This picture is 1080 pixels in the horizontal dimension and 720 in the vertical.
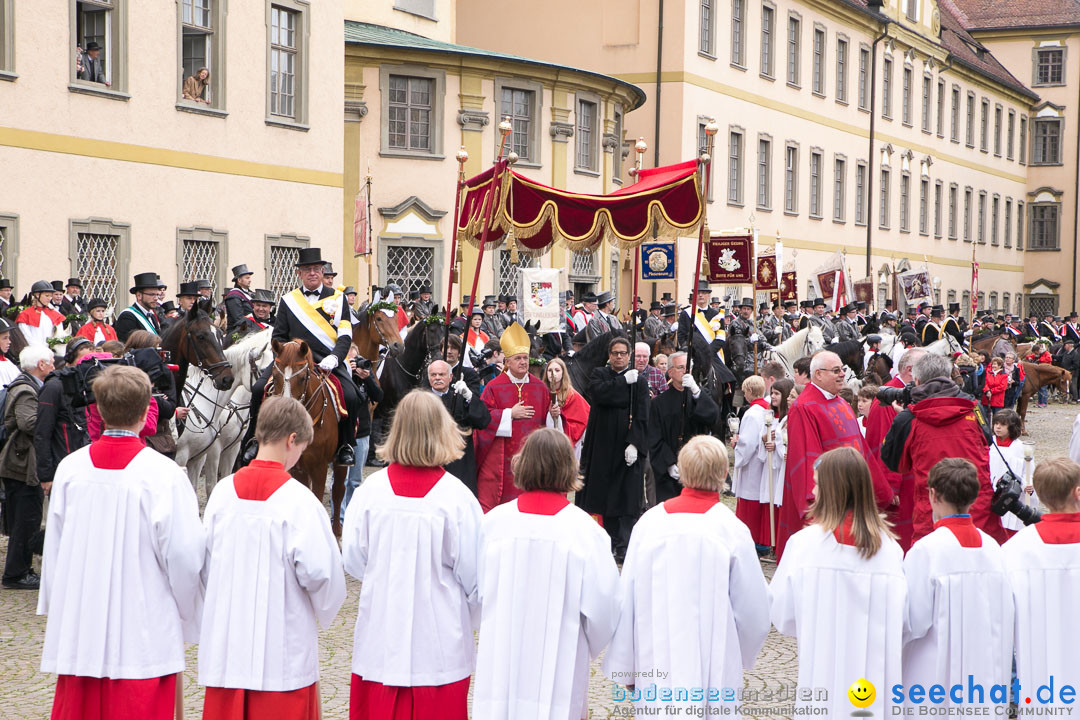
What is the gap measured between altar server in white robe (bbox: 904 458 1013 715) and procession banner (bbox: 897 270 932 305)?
24.9m

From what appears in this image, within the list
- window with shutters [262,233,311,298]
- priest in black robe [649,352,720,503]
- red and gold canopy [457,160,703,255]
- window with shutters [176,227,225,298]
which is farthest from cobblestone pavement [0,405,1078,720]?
window with shutters [262,233,311,298]

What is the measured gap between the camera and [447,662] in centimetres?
548

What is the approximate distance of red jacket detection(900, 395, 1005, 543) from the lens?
7.39m

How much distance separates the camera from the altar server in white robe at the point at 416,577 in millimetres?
5449

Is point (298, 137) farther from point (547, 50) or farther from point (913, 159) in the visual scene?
point (913, 159)

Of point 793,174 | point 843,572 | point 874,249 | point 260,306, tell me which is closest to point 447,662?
point 843,572

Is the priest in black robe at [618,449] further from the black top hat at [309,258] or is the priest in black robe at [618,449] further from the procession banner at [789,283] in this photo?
the procession banner at [789,283]

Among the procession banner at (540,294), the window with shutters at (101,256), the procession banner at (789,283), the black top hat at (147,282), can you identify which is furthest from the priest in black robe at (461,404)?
the procession banner at (789,283)

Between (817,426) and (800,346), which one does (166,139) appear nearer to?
(800,346)

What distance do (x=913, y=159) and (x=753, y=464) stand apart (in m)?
41.9

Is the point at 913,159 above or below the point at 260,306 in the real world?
above

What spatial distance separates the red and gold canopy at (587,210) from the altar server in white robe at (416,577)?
7.45 m

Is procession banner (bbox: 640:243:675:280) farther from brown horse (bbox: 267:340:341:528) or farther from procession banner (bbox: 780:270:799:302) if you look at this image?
brown horse (bbox: 267:340:341:528)

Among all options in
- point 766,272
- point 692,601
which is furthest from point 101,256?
point 692,601
